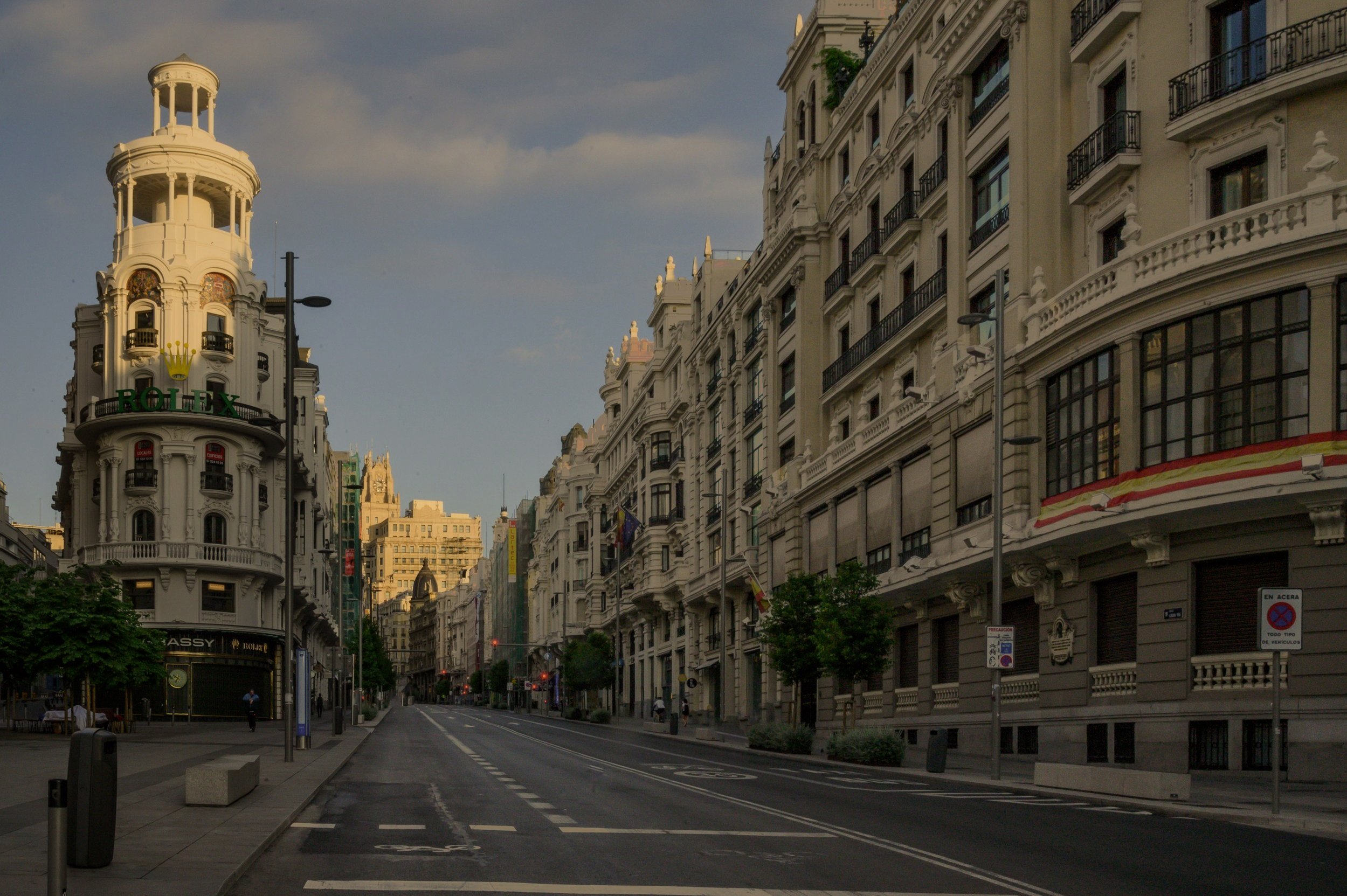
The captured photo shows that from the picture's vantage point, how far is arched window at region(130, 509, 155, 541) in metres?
64.2

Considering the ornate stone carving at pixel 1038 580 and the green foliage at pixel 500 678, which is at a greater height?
the ornate stone carving at pixel 1038 580

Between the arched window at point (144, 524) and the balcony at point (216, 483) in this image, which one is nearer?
the arched window at point (144, 524)

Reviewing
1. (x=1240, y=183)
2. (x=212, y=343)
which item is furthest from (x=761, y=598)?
(x=212, y=343)

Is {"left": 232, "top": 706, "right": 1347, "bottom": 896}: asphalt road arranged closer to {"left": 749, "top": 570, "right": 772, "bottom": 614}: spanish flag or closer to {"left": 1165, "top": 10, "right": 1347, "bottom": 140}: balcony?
{"left": 1165, "top": 10, "right": 1347, "bottom": 140}: balcony

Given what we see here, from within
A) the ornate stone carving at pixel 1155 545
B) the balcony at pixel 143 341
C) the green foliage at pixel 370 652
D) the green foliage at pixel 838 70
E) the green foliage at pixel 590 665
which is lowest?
the green foliage at pixel 370 652

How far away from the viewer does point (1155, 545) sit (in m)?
27.6

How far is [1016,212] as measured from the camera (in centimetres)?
3488

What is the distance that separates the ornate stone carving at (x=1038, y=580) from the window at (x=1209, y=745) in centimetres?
629

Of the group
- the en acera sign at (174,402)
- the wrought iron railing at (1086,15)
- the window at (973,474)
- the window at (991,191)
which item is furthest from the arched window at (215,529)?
the wrought iron railing at (1086,15)

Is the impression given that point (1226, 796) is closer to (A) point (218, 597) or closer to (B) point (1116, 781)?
(B) point (1116, 781)

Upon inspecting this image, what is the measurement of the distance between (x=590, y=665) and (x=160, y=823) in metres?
78.0

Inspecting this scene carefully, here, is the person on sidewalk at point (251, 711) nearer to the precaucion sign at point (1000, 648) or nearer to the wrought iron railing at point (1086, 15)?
the precaucion sign at point (1000, 648)

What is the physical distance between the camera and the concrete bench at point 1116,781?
66.9ft

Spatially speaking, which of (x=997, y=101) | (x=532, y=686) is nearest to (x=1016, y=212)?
(x=997, y=101)
